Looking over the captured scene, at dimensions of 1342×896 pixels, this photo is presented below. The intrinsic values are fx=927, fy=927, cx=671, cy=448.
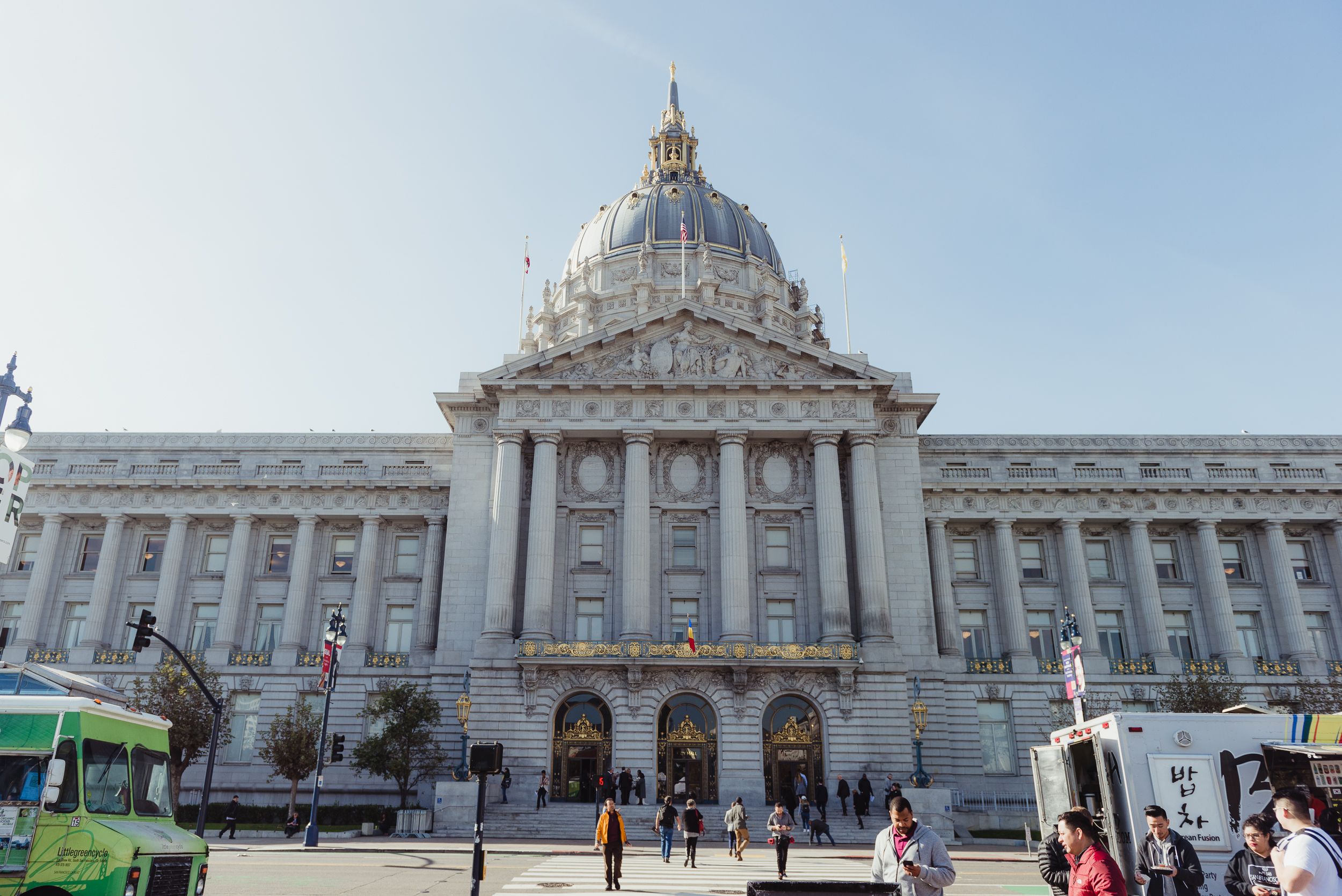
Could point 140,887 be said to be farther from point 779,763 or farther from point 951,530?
point 951,530

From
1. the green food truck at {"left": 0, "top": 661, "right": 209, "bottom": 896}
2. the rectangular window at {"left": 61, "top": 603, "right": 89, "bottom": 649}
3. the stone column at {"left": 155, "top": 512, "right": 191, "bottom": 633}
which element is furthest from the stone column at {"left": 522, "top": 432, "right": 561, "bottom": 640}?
the green food truck at {"left": 0, "top": 661, "right": 209, "bottom": 896}

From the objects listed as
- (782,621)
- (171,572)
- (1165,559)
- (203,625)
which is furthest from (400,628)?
(1165,559)

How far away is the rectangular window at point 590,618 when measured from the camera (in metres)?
42.9

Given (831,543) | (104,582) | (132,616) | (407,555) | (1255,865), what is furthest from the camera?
(407,555)

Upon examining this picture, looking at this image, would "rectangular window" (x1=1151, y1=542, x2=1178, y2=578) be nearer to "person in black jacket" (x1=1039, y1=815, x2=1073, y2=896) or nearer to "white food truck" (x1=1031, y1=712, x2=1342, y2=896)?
"white food truck" (x1=1031, y1=712, x2=1342, y2=896)

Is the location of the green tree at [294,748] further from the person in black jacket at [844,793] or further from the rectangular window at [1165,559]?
the rectangular window at [1165,559]

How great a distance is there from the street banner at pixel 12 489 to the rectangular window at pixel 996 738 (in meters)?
41.7

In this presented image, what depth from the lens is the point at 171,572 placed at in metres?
48.0

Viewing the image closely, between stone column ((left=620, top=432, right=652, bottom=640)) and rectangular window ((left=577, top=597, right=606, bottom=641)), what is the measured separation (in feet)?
6.22

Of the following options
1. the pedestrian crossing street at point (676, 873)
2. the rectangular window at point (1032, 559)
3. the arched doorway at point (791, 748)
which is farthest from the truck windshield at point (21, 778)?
the rectangular window at point (1032, 559)

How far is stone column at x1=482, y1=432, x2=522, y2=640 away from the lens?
134 feet

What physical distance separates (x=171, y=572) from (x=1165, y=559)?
52.5m

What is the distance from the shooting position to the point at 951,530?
50219mm

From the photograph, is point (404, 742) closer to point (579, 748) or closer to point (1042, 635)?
point (579, 748)
